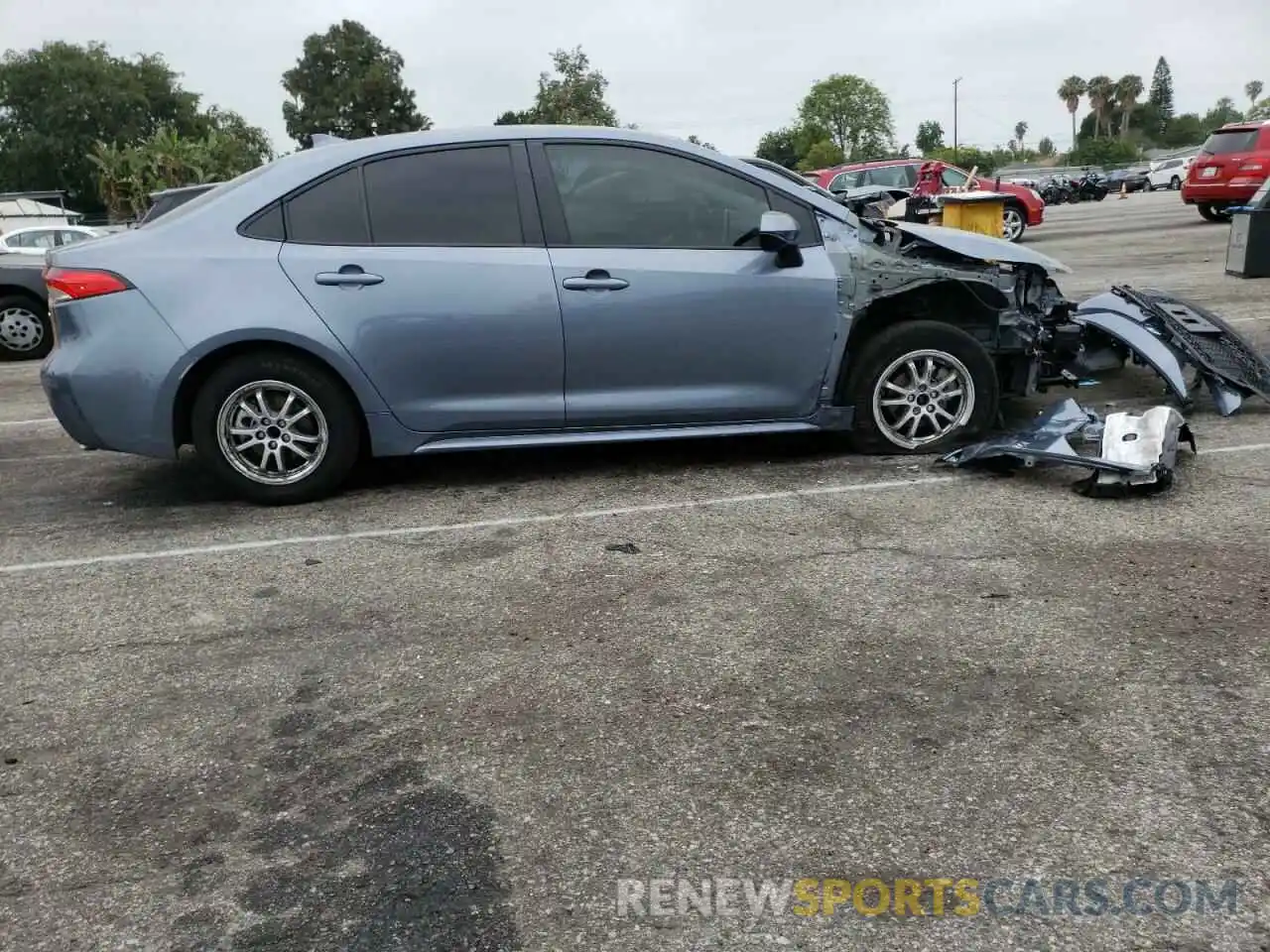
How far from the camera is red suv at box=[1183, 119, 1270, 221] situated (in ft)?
60.0

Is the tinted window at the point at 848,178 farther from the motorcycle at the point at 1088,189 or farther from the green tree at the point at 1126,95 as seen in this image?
the green tree at the point at 1126,95

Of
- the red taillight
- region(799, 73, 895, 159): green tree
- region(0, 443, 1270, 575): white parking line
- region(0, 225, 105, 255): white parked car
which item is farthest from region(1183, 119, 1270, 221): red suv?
region(799, 73, 895, 159): green tree

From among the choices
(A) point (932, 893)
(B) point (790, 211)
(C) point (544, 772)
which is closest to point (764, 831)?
(A) point (932, 893)

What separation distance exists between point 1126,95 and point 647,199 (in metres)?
135

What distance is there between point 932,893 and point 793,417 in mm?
3299

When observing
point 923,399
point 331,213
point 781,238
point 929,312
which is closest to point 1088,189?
point 929,312

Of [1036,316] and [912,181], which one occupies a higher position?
[912,181]

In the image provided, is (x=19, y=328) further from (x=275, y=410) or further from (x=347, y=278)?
(x=347, y=278)

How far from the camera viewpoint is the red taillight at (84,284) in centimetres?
481

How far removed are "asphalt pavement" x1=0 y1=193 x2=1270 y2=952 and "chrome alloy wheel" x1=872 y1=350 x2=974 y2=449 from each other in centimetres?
45

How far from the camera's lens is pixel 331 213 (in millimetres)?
4988

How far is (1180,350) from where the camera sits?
19.8 feet

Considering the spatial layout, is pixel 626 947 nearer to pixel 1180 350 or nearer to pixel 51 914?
pixel 51 914

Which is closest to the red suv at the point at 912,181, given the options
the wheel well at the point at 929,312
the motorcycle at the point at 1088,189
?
the wheel well at the point at 929,312
